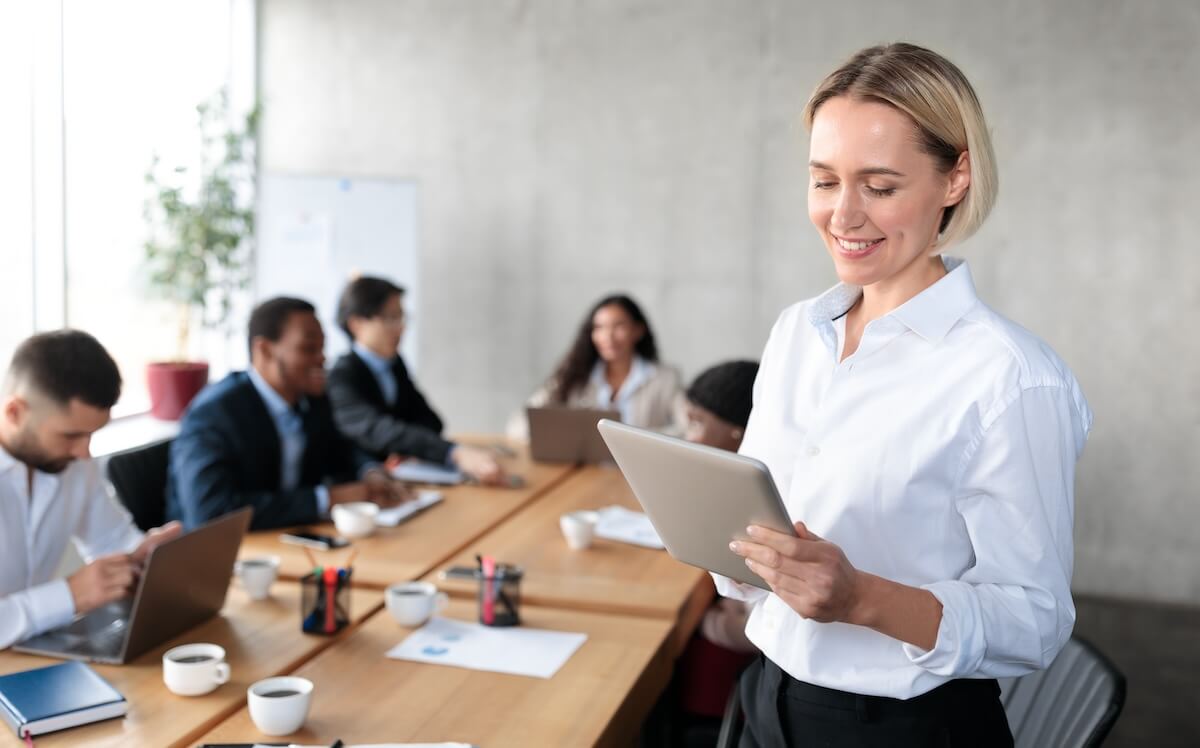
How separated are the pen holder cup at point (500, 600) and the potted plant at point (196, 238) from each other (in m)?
3.89

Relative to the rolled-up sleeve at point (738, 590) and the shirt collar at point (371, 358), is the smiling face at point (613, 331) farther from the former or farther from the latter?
the rolled-up sleeve at point (738, 590)

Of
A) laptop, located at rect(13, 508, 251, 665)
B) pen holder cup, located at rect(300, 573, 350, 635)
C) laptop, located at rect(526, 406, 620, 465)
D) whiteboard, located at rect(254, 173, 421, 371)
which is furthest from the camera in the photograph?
whiteboard, located at rect(254, 173, 421, 371)

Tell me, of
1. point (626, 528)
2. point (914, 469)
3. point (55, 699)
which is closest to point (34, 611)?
point (55, 699)

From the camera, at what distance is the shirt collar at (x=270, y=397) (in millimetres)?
3383

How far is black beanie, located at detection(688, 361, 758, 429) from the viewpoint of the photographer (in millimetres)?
3102

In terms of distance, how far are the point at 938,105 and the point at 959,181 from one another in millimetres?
98

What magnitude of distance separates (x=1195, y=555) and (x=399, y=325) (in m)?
4.05

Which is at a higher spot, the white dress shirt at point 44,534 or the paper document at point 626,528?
the white dress shirt at point 44,534

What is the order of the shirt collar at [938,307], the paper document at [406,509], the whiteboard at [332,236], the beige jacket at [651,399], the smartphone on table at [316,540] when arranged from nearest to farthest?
the shirt collar at [938,307] → the smartphone on table at [316,540] → the paper document at [406,509] → the beige jacket at [651,399] → the whiteboard at [332,236]

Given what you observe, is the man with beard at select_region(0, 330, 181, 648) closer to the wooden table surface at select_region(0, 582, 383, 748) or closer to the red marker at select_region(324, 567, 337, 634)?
the wooden table surface at select_region(0, 582, 383, 748)

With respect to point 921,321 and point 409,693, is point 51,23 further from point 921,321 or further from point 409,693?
point 921,321

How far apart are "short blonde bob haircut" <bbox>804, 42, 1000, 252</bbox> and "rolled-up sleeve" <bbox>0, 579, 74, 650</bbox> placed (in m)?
1.73

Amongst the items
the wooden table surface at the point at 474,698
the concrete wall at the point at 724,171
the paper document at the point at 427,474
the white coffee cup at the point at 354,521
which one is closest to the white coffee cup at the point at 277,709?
the wooden table surface at the point at 474,698

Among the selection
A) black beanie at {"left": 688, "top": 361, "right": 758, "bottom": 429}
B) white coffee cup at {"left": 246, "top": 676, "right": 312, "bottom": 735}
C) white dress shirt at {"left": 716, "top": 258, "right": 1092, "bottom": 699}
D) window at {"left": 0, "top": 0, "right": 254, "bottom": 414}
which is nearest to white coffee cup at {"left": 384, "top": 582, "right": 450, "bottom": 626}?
white coffee cup at {"left": 246, "top": 676, "right": 312, "bottom": 735}
